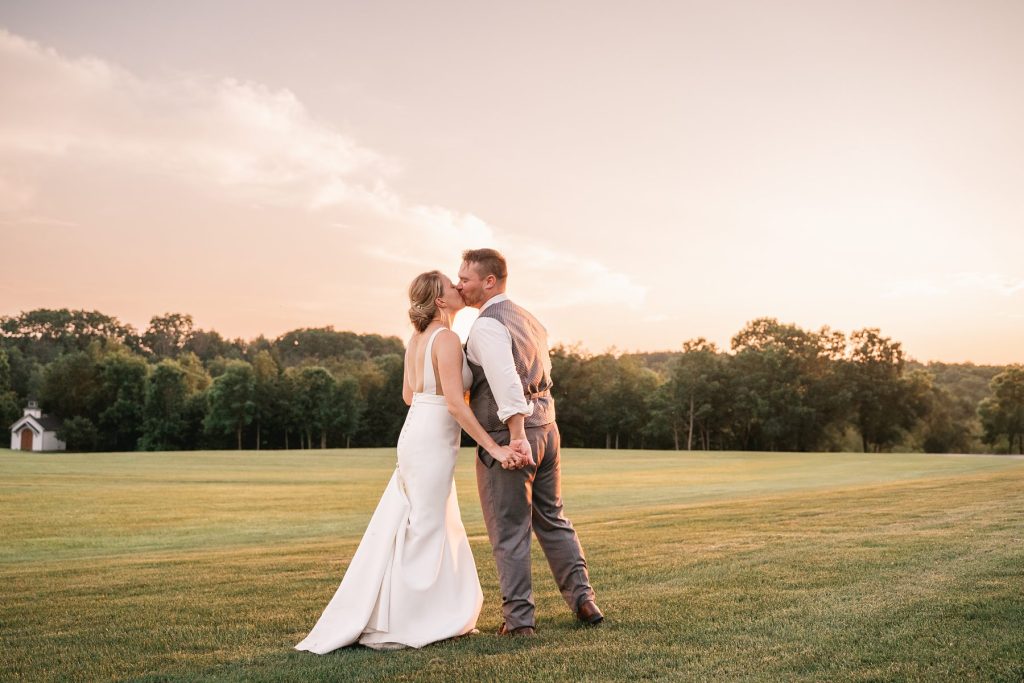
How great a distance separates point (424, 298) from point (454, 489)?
130 cm

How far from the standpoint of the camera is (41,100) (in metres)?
24.5

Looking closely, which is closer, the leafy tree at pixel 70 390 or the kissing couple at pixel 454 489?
the kissing couple at pixel 454 489

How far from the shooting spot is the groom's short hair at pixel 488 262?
18.2ft

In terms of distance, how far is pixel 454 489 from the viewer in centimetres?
551

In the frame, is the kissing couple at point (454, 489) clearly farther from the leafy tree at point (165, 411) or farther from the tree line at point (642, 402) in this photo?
the leafy tree at point (165, 411)

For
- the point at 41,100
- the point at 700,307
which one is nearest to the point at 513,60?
the point at 41,100

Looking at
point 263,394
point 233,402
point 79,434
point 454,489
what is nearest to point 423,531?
point 454,489

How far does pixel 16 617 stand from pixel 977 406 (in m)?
82.4

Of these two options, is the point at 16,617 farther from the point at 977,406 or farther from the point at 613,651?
the point at 977,406

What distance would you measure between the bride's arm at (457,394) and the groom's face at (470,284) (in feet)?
1.11

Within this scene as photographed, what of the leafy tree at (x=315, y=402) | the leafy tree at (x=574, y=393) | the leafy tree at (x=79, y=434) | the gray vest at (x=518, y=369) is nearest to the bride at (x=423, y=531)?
the gray vest at (x=518, y=369)

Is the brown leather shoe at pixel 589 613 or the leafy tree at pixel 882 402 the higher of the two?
the leafy tree at pixel 882 402

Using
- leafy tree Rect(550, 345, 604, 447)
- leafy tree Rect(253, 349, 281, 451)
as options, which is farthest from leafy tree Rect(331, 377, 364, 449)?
leafy tree Rect(550, 345, 604, 447)

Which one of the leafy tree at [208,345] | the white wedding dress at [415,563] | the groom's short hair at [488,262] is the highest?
the leafy tree at [208,345]
